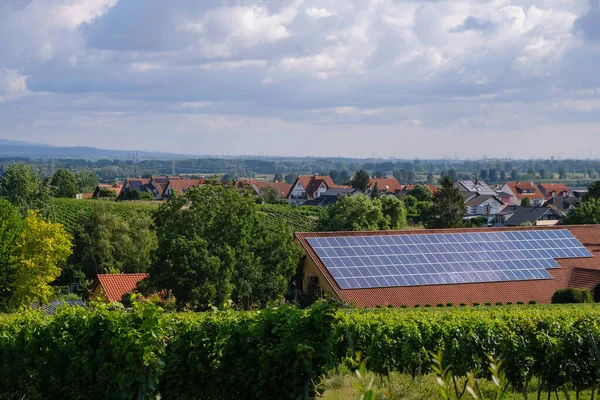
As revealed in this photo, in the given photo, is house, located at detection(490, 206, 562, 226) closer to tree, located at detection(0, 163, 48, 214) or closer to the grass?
tree, located at detection(0, 163, 48, 214)

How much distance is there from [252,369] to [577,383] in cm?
806

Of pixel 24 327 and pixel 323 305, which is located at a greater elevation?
pixel 323 305

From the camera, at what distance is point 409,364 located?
19.5 metres

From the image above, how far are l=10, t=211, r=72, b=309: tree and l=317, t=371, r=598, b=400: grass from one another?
29.0 meters

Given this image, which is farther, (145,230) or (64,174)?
(64,174)

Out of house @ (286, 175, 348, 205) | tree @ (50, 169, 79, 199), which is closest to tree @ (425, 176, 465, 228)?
tree @ (50, 169, 79, 199)

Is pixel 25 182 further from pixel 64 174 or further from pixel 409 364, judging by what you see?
pixel 409 364

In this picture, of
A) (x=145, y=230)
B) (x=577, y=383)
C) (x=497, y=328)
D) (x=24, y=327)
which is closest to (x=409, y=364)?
(x=497, y=328)

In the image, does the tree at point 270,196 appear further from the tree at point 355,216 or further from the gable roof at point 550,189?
the gable roof at point 550,189

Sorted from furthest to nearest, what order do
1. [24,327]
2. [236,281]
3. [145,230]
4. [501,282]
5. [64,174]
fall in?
[64,174]
[145,230]
[501,282]
[236,281]
[24,327]

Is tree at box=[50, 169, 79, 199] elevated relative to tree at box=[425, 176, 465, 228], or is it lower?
lower

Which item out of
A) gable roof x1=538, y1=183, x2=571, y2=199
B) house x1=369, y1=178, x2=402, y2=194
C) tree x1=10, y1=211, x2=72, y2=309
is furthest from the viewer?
gable roof x1=538, y1=183, x2=571, y2=199

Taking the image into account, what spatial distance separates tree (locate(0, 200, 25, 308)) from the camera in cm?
4447

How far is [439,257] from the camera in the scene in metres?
45.7
